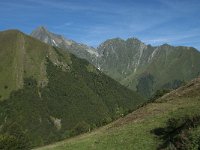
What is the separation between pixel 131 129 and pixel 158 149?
34.2 ft

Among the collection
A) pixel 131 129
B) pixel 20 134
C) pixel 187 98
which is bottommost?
pixel 20 134

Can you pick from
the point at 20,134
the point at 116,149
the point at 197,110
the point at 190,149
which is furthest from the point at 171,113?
the point at 20,134

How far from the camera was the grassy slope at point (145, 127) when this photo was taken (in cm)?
3953

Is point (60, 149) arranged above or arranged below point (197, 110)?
below

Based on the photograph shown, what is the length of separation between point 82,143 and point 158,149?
13166 millimetres

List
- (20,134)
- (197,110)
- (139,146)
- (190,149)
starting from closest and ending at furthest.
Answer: (190,149) < (139,146) < (197,110) < (20,134)

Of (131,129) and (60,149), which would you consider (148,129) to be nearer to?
(131,129)

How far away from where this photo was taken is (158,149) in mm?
34938

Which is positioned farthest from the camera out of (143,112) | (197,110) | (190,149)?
(143,112)

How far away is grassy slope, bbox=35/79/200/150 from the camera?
39.5 m

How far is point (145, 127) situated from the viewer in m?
44.0

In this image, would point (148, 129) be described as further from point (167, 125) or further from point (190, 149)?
point (190, 149)

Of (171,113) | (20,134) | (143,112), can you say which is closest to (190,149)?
(171,113)

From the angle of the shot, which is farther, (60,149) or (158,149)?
(60,149)
